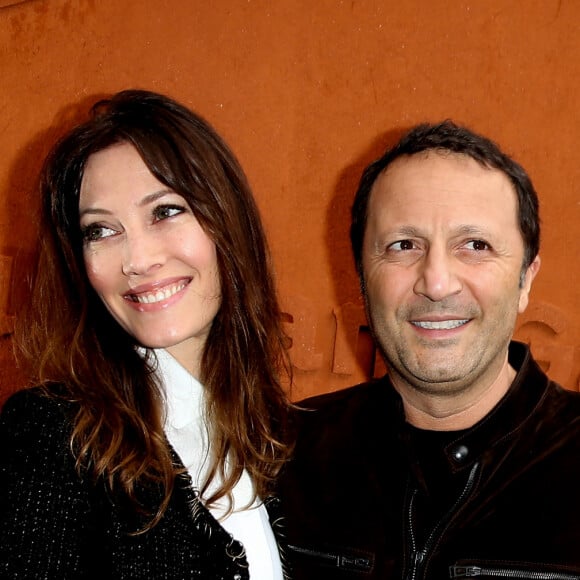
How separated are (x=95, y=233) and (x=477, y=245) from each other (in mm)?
815

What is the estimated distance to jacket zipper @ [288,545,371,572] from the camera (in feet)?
5.45

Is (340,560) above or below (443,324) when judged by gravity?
below

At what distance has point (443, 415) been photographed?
1.80 metres

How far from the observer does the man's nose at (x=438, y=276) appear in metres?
1.73

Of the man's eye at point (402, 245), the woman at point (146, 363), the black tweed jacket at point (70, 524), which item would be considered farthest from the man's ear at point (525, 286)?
the black tweed jacket at point (70, 524)

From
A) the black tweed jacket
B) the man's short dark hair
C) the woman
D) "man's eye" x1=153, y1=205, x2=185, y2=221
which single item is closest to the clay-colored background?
the man's short dark hair

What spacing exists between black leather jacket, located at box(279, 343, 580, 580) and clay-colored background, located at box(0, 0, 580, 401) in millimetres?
987

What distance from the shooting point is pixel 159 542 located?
1.49 metres

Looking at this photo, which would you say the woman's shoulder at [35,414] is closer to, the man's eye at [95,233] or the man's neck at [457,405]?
the man's eye at [95,233]

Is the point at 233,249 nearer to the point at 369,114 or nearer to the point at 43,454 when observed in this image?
the point at 43,454

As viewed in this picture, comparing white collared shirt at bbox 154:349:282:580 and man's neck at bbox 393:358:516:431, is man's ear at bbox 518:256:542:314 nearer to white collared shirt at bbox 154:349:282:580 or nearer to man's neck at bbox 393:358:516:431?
man's neck at bbox 393:358:516:431

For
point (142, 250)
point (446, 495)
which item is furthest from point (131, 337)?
point (446, 495)

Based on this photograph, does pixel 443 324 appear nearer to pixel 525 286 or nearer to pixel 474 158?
pixel 525 286

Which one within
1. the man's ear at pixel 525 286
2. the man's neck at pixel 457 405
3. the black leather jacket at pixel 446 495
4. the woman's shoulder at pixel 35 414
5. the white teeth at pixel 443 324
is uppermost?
the man's ear at pixel 525 286
